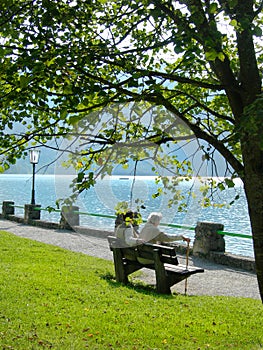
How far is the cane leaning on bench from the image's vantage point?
838cm

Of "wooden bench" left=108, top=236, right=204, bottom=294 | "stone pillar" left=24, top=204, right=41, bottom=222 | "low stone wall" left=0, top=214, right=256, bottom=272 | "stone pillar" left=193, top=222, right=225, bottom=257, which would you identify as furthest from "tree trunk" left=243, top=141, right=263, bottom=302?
"stone pillar" left=24, top=204, right=41, bottom=222

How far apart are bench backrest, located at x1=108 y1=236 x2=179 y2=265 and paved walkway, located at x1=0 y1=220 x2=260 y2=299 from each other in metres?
1.11

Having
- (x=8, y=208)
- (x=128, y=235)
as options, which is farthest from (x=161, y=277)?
(x=8, y=208)

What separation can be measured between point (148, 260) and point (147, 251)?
0.73 feet

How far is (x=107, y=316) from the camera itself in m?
6.54

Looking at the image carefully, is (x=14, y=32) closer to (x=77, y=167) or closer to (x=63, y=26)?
(x=63, y=26)

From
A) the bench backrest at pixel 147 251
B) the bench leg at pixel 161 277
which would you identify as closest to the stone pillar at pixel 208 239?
the bench backrest at pixel 147 251

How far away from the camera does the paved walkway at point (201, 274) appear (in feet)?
31.1

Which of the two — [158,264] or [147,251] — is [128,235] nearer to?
[147,251]

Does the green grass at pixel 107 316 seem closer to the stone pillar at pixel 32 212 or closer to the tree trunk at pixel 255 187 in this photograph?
the tree trunk at pixel 255 187

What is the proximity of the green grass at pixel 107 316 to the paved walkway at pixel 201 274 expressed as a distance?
866 mm

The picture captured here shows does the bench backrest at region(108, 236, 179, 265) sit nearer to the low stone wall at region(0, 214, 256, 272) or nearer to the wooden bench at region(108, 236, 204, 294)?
the wooden bench at region(108, 236, 204, 294)

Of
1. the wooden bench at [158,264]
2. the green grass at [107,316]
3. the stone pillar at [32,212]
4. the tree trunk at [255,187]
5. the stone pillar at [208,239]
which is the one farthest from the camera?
the stone pillar at [32,212]

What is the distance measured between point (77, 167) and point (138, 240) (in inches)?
160
